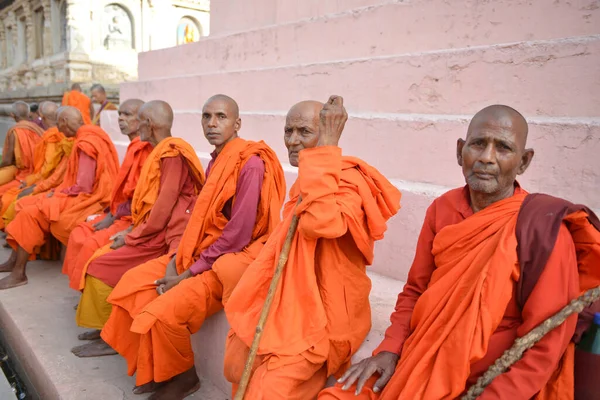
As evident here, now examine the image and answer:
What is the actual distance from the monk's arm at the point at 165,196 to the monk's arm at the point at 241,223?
28.9 inches

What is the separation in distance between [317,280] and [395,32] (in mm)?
2689

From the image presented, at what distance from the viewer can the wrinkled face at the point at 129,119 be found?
474cm

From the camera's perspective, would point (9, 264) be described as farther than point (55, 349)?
Yes

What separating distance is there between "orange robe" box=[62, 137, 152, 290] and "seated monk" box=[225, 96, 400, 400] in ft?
7.16

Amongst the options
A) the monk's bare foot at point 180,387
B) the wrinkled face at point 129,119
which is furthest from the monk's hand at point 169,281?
the wrinkled face at point 129,119

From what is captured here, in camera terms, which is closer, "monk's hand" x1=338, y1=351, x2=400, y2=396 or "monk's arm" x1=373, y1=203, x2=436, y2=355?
"monk's hand" x1=338, y1=351, x2=400, y2=396

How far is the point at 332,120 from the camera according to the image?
7.22 ft

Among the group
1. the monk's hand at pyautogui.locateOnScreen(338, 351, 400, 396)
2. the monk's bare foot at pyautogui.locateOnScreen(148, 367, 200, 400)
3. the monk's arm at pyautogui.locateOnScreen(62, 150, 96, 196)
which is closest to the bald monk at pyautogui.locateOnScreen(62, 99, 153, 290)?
the monk's arm at pyautogui.locateOnScreen(62, 150, 96, 196)

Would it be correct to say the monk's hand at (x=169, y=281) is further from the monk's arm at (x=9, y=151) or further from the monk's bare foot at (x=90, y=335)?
the monk's arm at (x=9, y=151)

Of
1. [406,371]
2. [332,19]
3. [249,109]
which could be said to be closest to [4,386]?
[406,371]

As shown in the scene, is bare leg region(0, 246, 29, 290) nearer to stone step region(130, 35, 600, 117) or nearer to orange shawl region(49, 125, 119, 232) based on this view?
orange shawl region(49, 125, 119, 232)

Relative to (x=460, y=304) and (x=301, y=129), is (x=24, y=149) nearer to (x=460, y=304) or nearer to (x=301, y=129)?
(x=301, y=129)

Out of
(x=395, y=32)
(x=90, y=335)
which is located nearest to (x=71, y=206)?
(x=90, y=335)

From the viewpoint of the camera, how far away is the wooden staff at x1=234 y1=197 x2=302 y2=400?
214 cm
